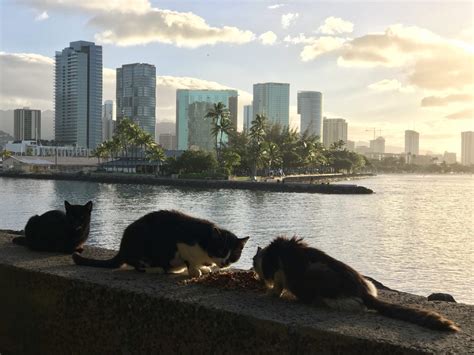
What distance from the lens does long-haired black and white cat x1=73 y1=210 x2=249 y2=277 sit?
557 cm

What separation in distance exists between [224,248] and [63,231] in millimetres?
2917

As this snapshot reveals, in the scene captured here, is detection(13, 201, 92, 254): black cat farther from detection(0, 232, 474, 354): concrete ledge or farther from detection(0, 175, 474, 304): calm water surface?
detection(0, 175, 474, 304): calm water surface

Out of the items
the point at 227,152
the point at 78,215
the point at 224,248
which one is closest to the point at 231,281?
the point at 224,248

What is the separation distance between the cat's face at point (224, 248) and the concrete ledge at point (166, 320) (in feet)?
1.56

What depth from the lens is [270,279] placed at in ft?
16.5

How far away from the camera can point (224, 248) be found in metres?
5.57

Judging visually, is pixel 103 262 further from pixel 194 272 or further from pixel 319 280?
pixel 319 280

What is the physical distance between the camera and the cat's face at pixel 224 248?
554 centimetres

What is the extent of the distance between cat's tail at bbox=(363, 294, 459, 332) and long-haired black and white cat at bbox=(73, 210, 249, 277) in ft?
5.51

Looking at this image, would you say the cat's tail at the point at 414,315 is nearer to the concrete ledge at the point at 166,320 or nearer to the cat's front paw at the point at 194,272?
the concrete ledge at the point at 166,320

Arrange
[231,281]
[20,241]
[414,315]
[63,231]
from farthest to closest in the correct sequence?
[20,241] → [63,231] → [231,281] → [414,315]

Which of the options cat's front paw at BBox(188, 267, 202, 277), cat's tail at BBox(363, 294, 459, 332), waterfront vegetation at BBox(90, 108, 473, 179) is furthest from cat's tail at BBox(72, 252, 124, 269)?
waterfront vegetation at BBox(90, 108, 473, 179)

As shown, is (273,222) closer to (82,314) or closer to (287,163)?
(82,314)

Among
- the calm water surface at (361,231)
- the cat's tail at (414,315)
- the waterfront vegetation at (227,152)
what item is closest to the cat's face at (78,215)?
the cat's tail at (414,315)
